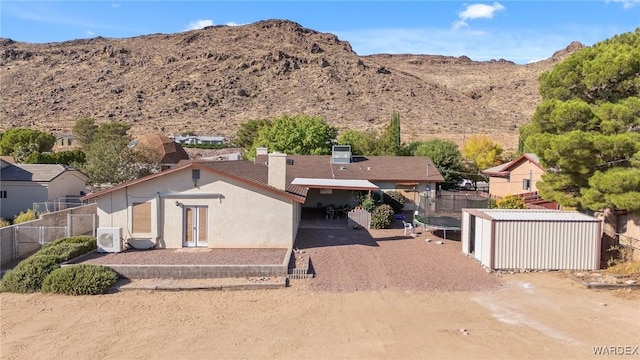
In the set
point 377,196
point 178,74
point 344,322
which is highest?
point 178,74

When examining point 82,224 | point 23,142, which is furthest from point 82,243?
point 23,142

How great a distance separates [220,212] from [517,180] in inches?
908

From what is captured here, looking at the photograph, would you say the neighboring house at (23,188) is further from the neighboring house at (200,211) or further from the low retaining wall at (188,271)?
the low retaining wall at (188,271)

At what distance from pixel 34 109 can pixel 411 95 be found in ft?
296

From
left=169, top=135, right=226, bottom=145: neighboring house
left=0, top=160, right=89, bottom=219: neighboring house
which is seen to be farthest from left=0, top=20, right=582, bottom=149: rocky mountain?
left=0, top=160, right=89, bottom=219: neighboring house

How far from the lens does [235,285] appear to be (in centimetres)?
1404

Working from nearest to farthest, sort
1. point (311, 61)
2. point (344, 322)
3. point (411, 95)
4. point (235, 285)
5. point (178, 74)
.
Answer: point (344, 322), point (235, 285), point (411, 95), point (178, 74), point (311, 61)

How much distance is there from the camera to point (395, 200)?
2889cm

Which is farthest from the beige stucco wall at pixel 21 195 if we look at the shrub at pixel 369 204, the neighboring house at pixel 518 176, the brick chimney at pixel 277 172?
the neighboring house at pixel 518 176

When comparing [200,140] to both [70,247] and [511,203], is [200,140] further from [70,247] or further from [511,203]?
[70,247]

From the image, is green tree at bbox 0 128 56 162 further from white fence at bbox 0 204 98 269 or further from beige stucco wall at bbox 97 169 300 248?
beige stucco wall at bbox 97 169 300 248

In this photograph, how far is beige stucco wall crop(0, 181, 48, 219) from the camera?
2906 cm

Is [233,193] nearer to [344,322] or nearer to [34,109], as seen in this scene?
[344,322]

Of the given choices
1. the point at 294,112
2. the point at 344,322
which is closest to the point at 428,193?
the point at 344,322
